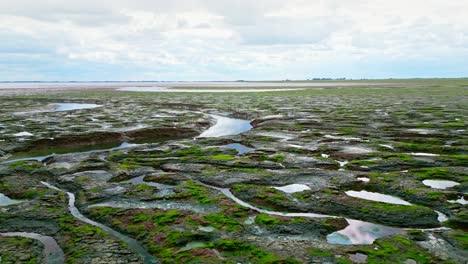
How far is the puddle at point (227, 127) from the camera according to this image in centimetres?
2567

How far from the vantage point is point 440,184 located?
1199 centimetres

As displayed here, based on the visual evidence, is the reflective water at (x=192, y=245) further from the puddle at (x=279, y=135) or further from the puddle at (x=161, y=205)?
the puddle at (x=279, y=135)

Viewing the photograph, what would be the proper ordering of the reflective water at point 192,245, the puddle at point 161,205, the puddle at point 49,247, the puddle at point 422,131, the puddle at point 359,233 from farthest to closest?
the puddle at point 422,131
the puddle at point 161,205
the puddle at point 359,233
the reflective water at point 192,245
the puddle at point 49,247

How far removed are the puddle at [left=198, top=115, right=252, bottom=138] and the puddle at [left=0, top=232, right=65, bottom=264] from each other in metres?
16.4

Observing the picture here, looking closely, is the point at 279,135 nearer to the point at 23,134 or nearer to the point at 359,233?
the point at 359,233

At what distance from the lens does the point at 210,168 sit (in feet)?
47.9

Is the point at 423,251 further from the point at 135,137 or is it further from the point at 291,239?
the point at 135,137

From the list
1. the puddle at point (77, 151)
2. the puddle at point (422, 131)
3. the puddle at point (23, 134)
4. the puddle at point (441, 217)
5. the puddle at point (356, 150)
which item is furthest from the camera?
the puddle at point (23, 134)

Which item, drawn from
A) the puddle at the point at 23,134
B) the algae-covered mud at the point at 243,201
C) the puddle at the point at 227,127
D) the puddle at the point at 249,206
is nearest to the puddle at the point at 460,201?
the algae-covered mud at the point at 243,201

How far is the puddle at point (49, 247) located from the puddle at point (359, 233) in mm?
5482

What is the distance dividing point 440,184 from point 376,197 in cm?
253

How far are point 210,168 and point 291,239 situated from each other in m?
6.76

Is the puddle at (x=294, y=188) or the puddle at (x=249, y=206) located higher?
the puddle at (x=294, y=188)

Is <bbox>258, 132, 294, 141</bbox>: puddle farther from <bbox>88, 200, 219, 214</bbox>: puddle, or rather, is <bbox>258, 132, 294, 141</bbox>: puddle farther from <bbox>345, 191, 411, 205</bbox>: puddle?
<bbox>88, 200, 219, 214</bbox>: puddle
